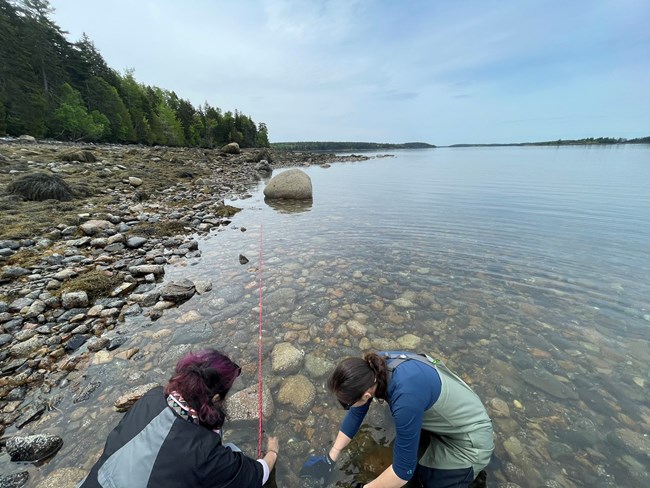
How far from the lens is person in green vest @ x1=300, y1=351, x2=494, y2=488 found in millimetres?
2240

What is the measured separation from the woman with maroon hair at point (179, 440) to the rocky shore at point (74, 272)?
1990mm

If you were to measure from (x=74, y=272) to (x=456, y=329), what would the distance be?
812 cm

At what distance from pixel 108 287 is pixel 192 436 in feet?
17.9

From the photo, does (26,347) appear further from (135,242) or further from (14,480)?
(135,242)

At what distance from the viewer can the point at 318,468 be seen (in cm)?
298

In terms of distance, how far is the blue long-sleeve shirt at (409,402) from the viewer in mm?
2219

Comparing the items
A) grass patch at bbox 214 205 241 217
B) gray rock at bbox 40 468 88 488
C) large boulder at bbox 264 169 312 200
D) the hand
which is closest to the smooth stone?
gray rock at bbox 40 468 88 488

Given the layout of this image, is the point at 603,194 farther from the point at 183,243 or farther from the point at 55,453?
the point at 55,453

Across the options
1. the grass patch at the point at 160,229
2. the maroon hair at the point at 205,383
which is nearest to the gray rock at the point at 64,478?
the maroon hair at the point at 205,383

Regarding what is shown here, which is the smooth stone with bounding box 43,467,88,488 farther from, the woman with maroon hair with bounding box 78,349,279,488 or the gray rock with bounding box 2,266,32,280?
the gray rock with bounding box 2,266,32,280

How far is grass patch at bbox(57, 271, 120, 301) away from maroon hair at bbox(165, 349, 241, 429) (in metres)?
5.01

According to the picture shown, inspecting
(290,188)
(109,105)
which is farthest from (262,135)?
(290,188)

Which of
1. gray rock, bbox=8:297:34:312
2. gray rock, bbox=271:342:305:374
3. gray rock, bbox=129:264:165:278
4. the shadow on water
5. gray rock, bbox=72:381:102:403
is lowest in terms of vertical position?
the shadow on water

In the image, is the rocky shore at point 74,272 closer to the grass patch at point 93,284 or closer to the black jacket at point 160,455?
the grass patch at point 93,284
